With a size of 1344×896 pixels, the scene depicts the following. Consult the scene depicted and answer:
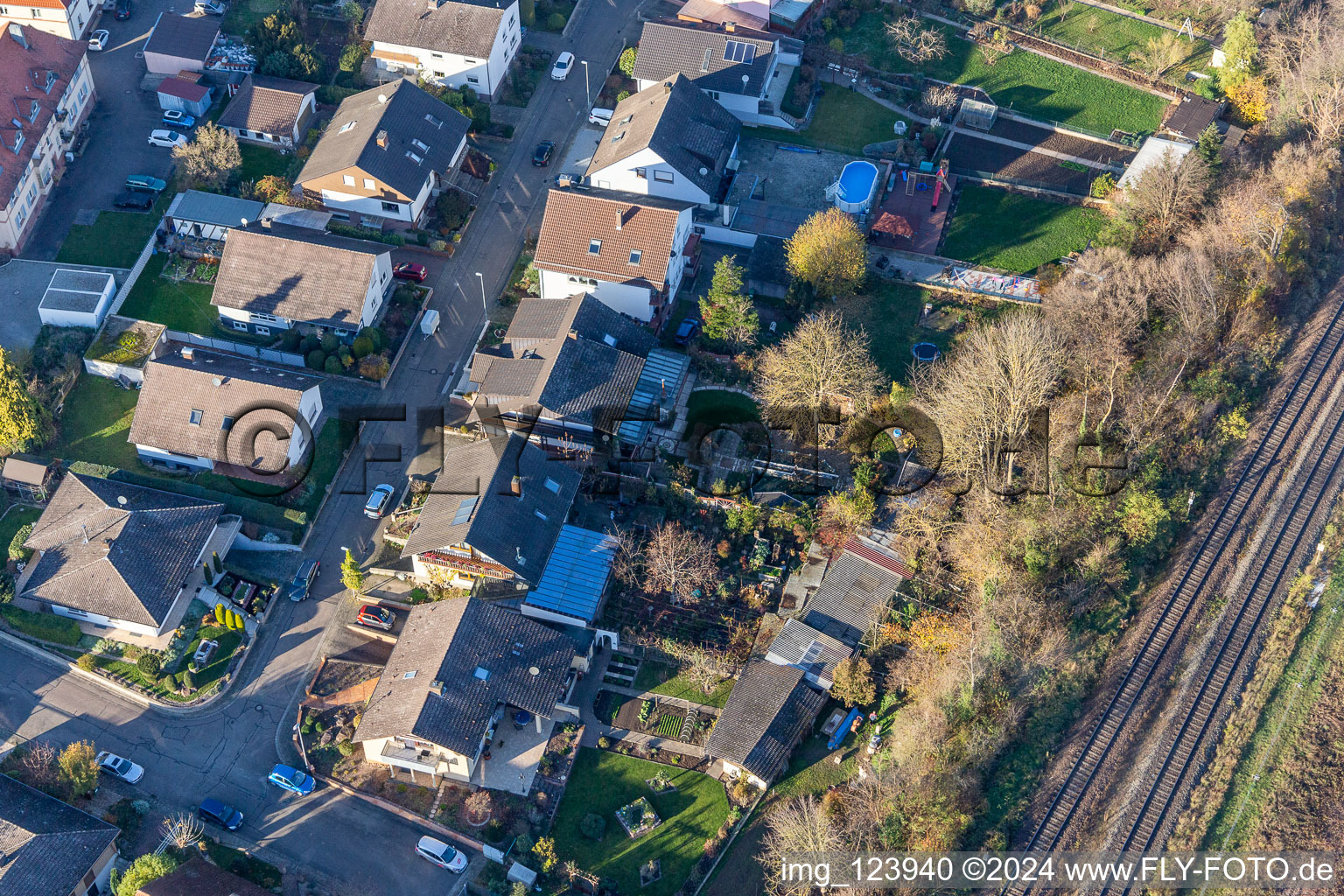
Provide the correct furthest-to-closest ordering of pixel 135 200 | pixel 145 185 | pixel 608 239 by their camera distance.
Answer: pixel 145 185, pixel 135 200, pixel 608 239

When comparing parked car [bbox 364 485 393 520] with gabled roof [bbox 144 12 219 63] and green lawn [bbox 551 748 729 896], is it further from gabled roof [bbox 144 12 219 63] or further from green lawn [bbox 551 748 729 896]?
gabled roof [bbox 144 12 219 63]

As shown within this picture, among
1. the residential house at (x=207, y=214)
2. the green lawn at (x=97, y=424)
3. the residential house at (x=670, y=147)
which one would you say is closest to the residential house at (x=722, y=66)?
the residential house at (x=670, y=147)

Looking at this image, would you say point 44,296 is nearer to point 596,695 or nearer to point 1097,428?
point 596,695

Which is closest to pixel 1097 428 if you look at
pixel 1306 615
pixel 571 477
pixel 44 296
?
pixel 1306 615

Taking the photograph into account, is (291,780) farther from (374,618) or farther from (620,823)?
(620,823)

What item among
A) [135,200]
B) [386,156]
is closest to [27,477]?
[135,200]
